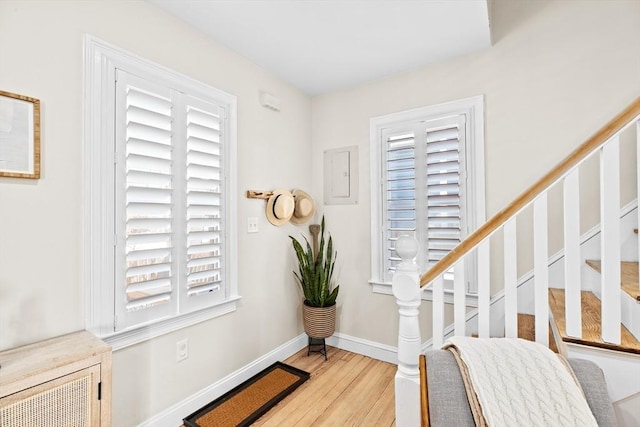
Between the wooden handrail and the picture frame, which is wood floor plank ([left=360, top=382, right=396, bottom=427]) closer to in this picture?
the wooden handrail

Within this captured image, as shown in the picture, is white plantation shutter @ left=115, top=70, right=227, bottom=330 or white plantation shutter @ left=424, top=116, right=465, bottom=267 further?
white plantation shutter @ left=424, top=116, right=465, bottom=267

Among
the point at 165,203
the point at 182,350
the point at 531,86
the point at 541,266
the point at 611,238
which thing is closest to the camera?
the point at 611,238

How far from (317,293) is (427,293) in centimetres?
94

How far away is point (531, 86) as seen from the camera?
2150mm

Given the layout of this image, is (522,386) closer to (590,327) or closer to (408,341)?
(408,341)

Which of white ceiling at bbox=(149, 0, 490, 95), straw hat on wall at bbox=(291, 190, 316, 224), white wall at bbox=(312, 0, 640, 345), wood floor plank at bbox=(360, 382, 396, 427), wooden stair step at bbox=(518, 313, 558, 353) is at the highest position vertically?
white ceiling at bbox=(149, 0, 490, 95)

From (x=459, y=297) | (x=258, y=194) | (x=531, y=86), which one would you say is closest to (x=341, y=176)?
(x=258, y=194)

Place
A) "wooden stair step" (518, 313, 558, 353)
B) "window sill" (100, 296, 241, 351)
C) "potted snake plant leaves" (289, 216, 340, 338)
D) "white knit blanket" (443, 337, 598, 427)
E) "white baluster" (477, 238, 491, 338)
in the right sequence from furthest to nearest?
"potted snake plant leaves" (289, 216, 340, 338) < "wooden stair step" (518, 313, 558, 353) < "window sill" (100, 296, 241, 351) < "white baluster" (477, 238, 491, 338) < "white knit blanket" (443, 337, 598, 427)

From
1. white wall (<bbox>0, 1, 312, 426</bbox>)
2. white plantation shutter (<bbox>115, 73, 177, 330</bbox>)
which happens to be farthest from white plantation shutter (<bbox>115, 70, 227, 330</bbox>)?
white wall (<bbox>0, 1, 312, 426</bbox>)

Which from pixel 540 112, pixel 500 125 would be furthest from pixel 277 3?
pixel 540 112

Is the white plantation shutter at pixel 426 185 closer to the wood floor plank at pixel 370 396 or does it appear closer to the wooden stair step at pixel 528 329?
the wooden stair step at pixel 528 329

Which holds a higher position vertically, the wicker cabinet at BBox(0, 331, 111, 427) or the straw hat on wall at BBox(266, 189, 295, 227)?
the straw hat on wall at BBox(266, 189, 295, 227)

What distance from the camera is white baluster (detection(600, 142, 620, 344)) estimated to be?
123 centimetres

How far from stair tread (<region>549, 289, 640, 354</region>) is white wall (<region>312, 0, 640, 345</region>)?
0.41m
